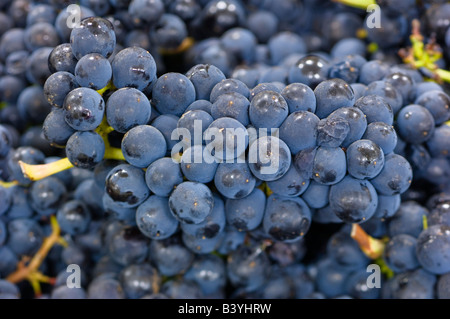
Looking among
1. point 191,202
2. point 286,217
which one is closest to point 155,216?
A: point 191,202

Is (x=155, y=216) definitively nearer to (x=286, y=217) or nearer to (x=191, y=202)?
(x=191, y=202)

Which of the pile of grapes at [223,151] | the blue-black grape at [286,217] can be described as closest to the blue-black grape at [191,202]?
the pile of grapes at [223,151]

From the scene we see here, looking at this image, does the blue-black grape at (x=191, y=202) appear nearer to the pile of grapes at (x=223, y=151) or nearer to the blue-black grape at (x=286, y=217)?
the pile of grapes at (x=223, y=151)

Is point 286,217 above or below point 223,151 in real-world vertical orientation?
below

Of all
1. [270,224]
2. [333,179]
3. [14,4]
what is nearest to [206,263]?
[270,224]

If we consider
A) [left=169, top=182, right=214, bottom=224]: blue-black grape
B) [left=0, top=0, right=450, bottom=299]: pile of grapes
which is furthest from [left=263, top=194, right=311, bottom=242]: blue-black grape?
[left=169, top=182, right=214, bottom=224]: blue-black grape

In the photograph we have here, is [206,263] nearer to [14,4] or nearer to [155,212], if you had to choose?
[155,212]

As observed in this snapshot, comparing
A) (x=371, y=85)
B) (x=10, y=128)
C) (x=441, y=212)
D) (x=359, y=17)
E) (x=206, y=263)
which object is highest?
(x=359, y=17)

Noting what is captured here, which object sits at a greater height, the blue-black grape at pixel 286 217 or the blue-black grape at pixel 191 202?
the blue-black grape at pixel 191 202
